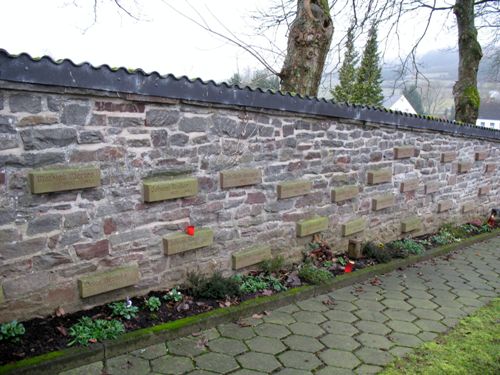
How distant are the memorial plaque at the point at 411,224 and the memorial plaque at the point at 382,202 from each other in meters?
0.56

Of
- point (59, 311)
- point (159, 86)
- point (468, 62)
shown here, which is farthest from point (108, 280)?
point (468, 62)

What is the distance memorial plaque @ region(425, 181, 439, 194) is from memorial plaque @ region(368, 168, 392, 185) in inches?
49.8

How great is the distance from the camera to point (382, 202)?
679 cm

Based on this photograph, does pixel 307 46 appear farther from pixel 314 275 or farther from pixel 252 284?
pixel 252 284

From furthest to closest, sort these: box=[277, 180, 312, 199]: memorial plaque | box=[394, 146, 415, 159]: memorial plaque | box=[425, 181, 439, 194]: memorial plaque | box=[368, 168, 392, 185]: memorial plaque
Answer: box=[425, 181, 439, 194]: memorial plaque → box=[394, 146, 415, 159]: memorial plaque → box=[368, 168, 392, 185]: memorial plaque → box=[277, 180, 312, 199]: memorial plaque

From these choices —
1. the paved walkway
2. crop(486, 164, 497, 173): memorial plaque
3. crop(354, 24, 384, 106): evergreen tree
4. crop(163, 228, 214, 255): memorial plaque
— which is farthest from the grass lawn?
crop(354, 24, 384, 106): evergreen tree

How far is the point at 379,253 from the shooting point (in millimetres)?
6219

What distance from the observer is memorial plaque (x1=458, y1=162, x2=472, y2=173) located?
8531 mm

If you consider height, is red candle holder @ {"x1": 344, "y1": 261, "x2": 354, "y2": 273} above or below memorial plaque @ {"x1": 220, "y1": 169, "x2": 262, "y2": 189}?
below

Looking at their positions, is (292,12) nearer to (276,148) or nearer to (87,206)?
(276,148)

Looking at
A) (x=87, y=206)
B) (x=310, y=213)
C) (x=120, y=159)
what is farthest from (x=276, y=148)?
(x=87, y=206)

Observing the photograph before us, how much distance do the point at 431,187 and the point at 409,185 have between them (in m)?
0.81

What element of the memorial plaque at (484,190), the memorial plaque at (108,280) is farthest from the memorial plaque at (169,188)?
the memorial plaque at (484,190)

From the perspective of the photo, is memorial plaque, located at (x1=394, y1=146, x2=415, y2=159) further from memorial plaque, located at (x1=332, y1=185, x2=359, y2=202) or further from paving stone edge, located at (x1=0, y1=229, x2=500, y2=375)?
paving stone edge, located at (x1=0, y1=229, x2=500, y2=375)
